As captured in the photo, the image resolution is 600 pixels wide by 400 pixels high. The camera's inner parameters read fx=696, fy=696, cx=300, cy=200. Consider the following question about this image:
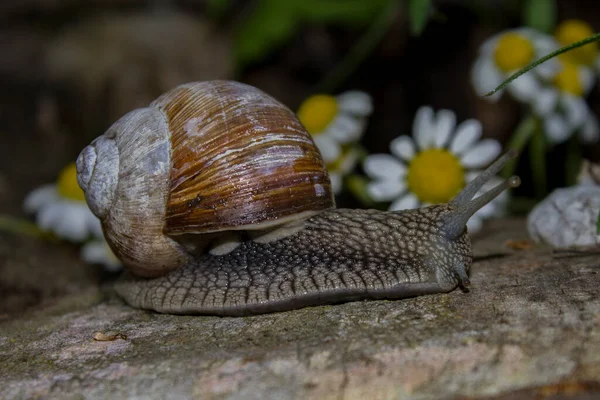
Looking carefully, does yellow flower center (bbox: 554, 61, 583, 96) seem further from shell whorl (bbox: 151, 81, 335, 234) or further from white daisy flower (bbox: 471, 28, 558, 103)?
shell whorl (bbox: 151, 81, 335, 234)

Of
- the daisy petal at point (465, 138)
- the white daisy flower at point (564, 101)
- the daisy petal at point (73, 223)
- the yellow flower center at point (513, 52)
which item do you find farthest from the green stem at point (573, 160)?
the daisy petal at point (73, 223)

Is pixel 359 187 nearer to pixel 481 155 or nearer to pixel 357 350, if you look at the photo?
pixel 481 155

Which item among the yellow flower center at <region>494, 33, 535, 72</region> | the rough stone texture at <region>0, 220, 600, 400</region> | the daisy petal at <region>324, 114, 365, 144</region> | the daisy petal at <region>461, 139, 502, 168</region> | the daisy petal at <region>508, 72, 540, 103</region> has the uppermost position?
the yellow flower center at <region>494, 33, 535, 72</region>

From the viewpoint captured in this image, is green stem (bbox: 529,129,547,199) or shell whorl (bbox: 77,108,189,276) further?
green stem (bbox: 529,129,547,199)

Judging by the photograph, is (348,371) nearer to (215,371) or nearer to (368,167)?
(215,371)

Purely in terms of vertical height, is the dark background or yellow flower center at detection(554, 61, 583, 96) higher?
the dark background

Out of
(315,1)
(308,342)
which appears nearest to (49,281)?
(308,342)

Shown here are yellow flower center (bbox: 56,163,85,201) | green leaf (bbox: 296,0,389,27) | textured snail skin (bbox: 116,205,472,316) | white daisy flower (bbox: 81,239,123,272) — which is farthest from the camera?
green leaf (bbox: 296,0,389,27)

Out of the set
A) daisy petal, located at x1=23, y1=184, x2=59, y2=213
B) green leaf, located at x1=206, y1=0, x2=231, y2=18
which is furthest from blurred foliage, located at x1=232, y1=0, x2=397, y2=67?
daisy petal, located at x1=23, y1=184, x2=59, y2=213
